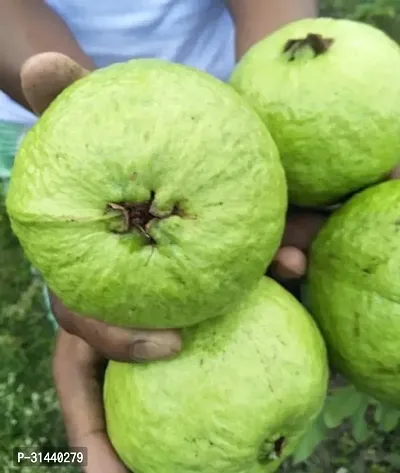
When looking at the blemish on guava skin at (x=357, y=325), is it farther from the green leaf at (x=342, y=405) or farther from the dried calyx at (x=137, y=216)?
the green leaf at (x=342, y=405)

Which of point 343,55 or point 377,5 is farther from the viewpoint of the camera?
point 377,5

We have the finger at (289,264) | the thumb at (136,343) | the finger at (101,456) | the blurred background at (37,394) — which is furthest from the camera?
the blurred background at (37,394)

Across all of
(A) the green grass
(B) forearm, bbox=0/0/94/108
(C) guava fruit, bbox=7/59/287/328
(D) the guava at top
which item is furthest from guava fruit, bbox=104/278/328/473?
(A) the green grass

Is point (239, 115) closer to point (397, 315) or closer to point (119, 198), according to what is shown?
point (119, 198)

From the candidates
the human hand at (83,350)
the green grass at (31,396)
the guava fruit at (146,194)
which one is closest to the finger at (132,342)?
the human hand at (83,350)

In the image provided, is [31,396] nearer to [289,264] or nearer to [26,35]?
[26,35]

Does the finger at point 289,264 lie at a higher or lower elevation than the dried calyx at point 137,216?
lower

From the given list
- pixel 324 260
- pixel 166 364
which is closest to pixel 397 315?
pixel 324 260

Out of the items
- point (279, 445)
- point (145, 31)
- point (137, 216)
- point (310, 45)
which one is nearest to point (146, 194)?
point (137, 216)
